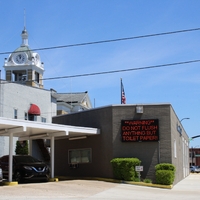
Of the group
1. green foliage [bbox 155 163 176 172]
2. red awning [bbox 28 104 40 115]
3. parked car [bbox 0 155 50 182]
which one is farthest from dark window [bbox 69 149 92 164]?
red awning [bbox 28 104 40 115]

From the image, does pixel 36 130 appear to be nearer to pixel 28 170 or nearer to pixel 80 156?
pixel 28 170

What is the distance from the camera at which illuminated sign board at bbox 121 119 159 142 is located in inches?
964

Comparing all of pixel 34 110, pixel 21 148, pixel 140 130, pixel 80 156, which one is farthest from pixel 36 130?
pixel 34 110

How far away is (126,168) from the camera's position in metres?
23.7

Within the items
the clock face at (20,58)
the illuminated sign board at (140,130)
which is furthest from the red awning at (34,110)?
the clock face at (20,58)

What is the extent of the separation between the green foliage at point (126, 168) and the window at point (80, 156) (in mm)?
3032

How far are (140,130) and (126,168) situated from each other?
255cm

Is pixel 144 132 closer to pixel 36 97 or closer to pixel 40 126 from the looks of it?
pixel 40 126

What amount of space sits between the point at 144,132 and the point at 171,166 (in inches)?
104

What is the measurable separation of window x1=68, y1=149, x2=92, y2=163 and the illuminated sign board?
315 cm

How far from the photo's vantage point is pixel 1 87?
3431 centimetres

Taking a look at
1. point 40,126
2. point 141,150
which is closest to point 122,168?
point 141,150

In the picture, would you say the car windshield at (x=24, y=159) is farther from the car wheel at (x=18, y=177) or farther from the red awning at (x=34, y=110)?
the red awning at (x=34, y=110)

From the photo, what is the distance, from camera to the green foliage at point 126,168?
23.6 meters
